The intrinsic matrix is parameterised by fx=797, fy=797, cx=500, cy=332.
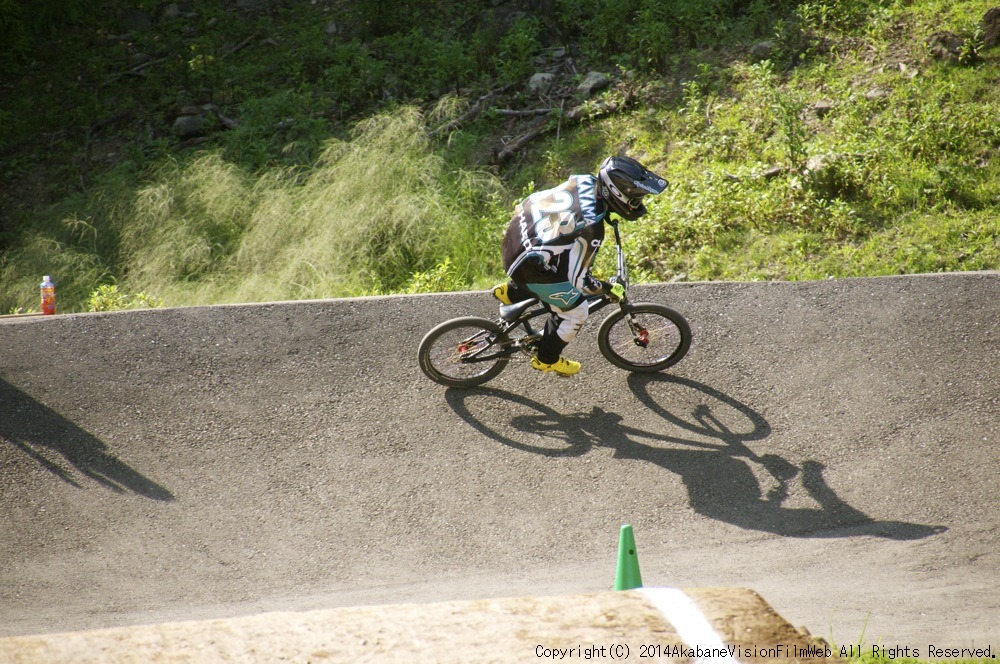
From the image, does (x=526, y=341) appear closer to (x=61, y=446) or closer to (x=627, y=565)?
(x=627, y=565)

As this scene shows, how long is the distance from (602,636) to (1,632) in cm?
409

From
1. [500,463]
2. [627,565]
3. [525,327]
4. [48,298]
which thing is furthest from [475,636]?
[48,298]

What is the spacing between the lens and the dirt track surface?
5418mm

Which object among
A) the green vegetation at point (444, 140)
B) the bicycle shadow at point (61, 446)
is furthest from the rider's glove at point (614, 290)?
the bicycle shadow at point (61, 446)

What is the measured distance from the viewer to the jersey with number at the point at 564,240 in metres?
6.54

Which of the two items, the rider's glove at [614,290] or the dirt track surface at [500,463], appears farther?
the rider's glove at [614,290]

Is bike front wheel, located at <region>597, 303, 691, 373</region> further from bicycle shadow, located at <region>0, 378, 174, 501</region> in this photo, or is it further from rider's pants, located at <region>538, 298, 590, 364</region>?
bicycle shadow, located at <region>0, 378, 174, 501</region>

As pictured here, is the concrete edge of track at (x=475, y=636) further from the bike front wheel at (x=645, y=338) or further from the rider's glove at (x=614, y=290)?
the bike front wheel at (x=645, y=338)

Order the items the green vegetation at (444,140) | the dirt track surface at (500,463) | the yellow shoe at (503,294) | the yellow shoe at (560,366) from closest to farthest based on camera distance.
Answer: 1. the dirt track surface at (500,463)
2. the yellow shoe at (560,366)
3. the yellow shoe at (503,294)
4. the green vegetation at (444,140)

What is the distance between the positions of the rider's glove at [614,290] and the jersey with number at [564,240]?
87 mm

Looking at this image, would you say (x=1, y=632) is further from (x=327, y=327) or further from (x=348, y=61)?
(x=348, y=61)

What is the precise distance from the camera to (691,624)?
3.61m

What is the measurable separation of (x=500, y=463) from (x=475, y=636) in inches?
122

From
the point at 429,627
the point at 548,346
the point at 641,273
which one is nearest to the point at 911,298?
the point at 641,273
